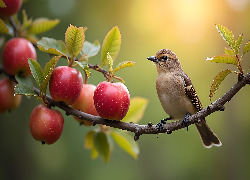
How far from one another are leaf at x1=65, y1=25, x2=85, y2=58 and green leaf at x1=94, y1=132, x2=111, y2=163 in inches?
18.7

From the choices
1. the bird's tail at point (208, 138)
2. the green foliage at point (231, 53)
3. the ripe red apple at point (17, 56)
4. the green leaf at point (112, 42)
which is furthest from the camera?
the bird's tail at point (208, 138)

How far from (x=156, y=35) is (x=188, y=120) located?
136 inches

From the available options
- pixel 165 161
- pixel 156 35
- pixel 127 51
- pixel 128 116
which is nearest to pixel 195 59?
pixel 156 35

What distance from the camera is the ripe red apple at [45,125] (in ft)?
3.28

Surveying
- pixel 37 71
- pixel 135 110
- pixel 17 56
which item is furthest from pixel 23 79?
pixel 135 110

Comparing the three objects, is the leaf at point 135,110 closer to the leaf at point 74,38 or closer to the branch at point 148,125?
the branch at point 148,125

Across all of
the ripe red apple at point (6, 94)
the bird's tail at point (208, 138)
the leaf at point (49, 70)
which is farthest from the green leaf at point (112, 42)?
the bird's tail at point (208, 138)

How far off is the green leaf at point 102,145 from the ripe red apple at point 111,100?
1.09 feet

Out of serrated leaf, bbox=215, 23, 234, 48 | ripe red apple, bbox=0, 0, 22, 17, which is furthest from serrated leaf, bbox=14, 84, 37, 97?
serrated leaf, bbox=215, 23, 234, 48

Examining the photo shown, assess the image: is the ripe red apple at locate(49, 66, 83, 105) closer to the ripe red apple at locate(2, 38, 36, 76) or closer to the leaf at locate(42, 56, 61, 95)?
the leaf at locate(42, 56, 61, 95)

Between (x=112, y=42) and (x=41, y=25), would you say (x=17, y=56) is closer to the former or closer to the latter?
(x=41, y=25)

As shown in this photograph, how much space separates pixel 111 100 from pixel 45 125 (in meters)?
0.30

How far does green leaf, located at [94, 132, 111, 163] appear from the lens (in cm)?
126

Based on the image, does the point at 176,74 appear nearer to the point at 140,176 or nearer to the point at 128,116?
the point at 128,116
